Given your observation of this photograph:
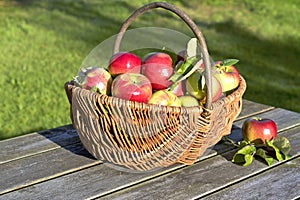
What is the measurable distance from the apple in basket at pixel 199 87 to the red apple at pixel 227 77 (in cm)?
6

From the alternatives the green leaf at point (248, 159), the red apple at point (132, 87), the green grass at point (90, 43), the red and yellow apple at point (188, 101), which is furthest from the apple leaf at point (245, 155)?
the green grass at point (90, 43)

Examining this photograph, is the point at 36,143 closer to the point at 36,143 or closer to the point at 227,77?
the point at 36,143

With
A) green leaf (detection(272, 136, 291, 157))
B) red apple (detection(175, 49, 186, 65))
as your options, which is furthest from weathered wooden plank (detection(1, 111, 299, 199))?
red apple (detection(175, 49, 186, 65))

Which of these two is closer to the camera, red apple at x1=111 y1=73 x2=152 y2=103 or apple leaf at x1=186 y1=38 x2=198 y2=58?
red apple at x1=111 y1=73 x2=152 y2=103

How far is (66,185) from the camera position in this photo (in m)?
1.55

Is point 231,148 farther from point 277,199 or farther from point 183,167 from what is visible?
point 277,199

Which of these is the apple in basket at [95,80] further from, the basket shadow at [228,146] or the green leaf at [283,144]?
the green leaf at [283,144]

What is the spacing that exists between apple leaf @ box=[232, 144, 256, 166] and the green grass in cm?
204

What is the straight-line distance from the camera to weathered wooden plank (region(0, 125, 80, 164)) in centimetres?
178

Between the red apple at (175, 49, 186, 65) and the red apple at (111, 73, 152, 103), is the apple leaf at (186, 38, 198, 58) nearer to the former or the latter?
the red apple at (175, 49, 186, 65)

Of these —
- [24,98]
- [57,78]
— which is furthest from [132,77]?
[57,78]

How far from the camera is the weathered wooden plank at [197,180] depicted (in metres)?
1.50

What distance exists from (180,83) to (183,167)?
0.27 metres

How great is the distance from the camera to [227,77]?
1702 mm
